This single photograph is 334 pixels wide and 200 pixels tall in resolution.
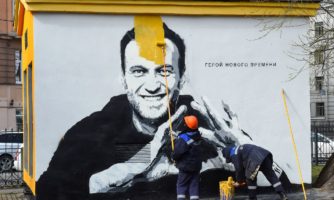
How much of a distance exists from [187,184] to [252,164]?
4.18 ft

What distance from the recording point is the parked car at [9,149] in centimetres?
1986

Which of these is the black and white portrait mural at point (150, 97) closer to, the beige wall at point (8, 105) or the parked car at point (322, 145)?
the parked car at point (322, 145)

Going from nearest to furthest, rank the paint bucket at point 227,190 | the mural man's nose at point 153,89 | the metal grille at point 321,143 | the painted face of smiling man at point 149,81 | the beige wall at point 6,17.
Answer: the paint bucket at point 227,190, the painted face of smiling man at point 149,81, the mural man's nose at point 153,89, the metal grille at point 321,143, the beige wall at point 6,17

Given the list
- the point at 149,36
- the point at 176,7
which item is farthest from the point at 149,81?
the point at 176,7

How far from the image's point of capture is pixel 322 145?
21.8 m

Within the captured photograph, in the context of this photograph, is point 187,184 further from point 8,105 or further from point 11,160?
point 8,105

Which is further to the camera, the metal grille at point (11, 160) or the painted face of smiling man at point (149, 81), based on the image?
the metal grille at point (11, 160)

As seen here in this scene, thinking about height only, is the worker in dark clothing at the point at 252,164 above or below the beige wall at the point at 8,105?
below

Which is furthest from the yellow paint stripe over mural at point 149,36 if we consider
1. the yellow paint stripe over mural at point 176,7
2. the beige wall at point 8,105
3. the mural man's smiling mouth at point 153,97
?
the beige wall at point 8,105

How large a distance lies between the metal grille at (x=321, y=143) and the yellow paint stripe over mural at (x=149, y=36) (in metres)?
10.8

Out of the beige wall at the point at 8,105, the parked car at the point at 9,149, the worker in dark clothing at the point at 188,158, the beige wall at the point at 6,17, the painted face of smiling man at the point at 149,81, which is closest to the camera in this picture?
the worker in dark clothing at the point at 188,158

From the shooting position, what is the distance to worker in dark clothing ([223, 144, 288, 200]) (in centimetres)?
1109

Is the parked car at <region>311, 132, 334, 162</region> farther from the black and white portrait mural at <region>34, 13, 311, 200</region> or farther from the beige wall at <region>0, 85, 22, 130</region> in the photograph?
the beige wall at <region>0, 85, 22, 130</region>

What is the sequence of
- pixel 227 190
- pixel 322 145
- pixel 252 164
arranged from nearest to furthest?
pixel 252 164 < pixel 227 190 < pixel 322 145
